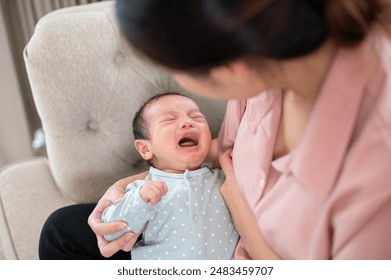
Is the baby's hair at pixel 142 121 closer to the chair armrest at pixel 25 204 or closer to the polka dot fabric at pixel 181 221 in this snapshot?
the polka dot fabric at pixel 181 221

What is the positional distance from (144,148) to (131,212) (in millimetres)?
196

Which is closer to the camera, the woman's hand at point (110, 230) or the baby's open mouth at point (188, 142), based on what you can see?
the woman's hand at point (110, 230)

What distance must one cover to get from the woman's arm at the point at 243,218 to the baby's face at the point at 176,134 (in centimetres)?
6

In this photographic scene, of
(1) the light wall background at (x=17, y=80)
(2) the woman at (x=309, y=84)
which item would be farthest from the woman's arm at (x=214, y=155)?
(1) the light wall background at (x=17, y=80)

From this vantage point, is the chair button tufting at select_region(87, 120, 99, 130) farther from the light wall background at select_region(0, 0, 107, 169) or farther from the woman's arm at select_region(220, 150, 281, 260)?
the light wall background at select_region(0, 0, 107, 169)

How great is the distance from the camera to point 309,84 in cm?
63

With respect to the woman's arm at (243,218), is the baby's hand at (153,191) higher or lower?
higher

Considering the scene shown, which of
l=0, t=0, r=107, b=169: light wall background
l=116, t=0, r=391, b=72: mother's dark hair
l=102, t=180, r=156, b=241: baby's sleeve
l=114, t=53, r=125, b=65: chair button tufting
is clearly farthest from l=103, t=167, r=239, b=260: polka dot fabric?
l=0, t=0, r=107, b=169: light wall background

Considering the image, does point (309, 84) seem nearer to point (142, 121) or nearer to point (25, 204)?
point (142, 121)

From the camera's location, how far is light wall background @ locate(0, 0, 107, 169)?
1.36 meters

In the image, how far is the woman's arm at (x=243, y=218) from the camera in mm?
771

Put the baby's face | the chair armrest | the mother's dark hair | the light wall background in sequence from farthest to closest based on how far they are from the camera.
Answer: the light wall background → the chair armrest → the baby's face → the mother's dark hair

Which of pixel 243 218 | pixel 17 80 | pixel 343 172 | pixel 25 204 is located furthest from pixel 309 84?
pixel 17 80
